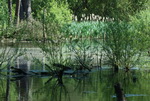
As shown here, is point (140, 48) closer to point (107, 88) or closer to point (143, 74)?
point (143, 74)

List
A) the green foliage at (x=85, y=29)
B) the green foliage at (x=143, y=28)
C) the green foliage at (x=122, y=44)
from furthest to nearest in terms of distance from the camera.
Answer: the green foliage at (x=85, y=29) → the green foliage at (x=143, y=28) → the green foliage at (x=122, y=44)

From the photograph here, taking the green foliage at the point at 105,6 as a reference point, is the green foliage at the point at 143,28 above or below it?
below

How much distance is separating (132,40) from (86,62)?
166cm

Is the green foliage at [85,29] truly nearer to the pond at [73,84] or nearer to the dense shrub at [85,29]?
the dense shrub at [85,29]

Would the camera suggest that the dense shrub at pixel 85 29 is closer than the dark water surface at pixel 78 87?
No

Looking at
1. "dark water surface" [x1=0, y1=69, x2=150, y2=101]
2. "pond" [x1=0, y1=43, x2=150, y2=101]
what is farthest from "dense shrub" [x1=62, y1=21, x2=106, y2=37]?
"dark water surface" [x1=0, y1=69, x2=150, y2=101]

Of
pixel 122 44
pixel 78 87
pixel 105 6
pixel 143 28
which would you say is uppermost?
pixel 105 6

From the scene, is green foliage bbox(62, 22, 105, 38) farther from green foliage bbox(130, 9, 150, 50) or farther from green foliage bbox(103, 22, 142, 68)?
green foliage bbox(103, 22, 142, 68)

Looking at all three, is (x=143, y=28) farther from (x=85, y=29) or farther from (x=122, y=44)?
(x=85, y=29)

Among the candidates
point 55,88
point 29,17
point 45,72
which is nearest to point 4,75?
point 45,72

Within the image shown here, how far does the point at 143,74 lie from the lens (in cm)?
1725

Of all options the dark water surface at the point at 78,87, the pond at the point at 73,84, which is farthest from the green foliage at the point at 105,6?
the dark water surface at the point at 78,87

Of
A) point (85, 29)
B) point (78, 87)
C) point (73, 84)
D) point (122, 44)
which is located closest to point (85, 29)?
point (85, 29)

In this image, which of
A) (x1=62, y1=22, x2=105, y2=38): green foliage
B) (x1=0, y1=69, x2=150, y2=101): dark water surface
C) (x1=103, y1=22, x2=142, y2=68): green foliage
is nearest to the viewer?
(x1=0, y1=69, x2=150, y2=101): dark water surface
